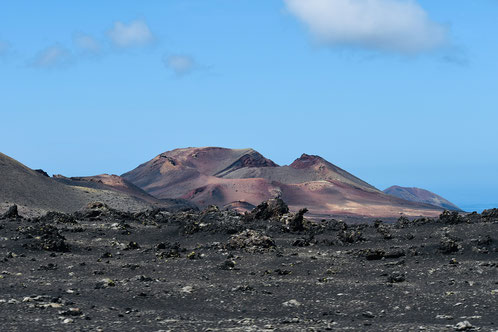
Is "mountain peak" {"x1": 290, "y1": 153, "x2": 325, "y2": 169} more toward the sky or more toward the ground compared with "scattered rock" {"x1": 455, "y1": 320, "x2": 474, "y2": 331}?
more toward the sky

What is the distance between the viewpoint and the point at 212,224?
2875cm

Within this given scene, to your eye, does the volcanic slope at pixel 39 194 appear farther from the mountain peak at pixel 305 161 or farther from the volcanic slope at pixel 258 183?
the mountain peak at pixel 305 161

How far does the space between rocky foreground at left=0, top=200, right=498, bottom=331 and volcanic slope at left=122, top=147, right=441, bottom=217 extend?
184 feet

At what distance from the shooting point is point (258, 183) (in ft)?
343

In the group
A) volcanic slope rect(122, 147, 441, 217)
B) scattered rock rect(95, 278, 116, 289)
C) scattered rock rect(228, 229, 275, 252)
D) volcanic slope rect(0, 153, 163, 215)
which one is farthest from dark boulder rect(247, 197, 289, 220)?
volcanic slope rect(122, 147, 441, 217)

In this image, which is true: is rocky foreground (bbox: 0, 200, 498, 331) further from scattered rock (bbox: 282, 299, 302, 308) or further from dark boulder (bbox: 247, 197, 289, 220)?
dark boulder (bbox: 247, 197, 289, 220)

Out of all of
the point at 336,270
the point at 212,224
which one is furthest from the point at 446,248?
the point at 212,224

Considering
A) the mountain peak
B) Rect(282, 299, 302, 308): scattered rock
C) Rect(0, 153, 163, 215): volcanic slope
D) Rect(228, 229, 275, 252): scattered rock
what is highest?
the mountain peak

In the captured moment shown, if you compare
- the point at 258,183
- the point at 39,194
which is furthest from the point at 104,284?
the point at 258,183

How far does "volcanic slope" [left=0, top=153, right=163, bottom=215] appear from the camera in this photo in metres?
49.5

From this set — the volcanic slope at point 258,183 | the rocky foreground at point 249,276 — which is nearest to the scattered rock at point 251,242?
the rocky foreground at point 249,276

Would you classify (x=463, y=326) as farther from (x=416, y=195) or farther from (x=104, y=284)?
(x=416, y=195)

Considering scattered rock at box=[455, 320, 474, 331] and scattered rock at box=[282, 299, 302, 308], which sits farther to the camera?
scattered rock at box=[282, 299, 302, 308]

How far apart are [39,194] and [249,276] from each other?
38958 mm
